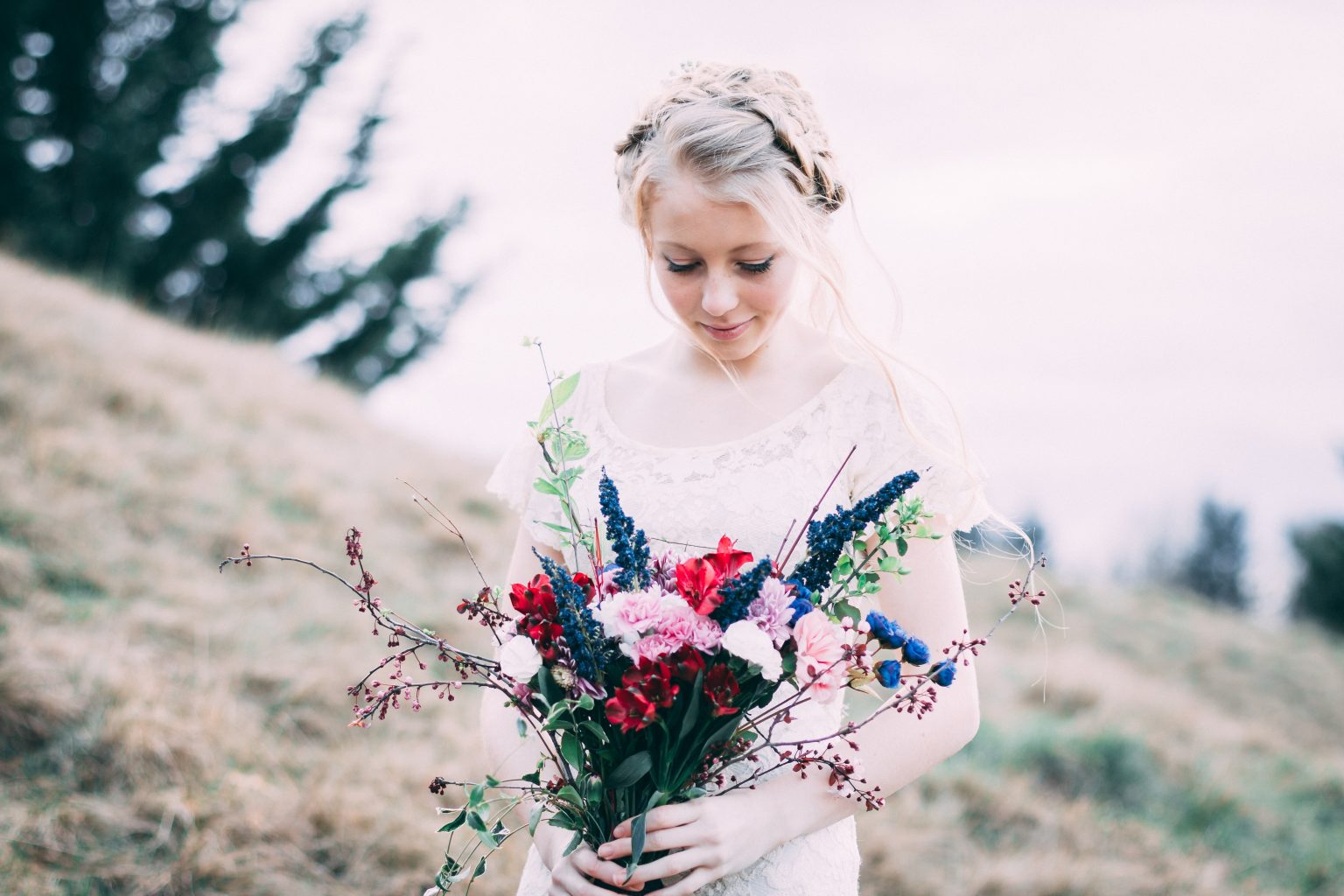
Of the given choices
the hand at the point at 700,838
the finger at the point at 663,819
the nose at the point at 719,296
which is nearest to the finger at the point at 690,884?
the hand at the point at 700,838

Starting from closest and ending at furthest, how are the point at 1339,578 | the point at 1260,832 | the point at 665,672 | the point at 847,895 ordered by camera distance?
1. the point at 665,672
2. the point at 847,895
3. the point at 1260,832
4. the point at 1339,578

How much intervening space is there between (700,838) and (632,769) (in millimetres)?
222

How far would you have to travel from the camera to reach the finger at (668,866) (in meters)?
1.41

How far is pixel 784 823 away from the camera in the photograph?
1.57 metres

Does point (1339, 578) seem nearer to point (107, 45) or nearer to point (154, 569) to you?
point (154, 569)

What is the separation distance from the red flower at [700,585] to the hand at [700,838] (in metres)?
0.39

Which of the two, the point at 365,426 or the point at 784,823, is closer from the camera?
the point at 784,823

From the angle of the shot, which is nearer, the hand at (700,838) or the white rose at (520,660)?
the white rose at (520,660)

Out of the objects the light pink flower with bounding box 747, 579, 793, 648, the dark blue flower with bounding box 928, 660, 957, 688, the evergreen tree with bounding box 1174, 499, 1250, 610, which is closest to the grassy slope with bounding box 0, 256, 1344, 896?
the light pink flower with bounding box 747, 579, 793, 648

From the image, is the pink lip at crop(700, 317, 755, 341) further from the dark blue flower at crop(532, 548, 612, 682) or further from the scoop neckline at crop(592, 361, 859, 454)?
the dark blue flower at crop(532, 548, 612, 682)

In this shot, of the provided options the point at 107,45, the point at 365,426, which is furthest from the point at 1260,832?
the point at 107,45

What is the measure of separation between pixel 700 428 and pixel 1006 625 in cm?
951

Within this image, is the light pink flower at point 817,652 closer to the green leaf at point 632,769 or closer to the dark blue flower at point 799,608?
the dark blue flower at point 799,608

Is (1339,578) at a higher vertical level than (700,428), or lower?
lower
